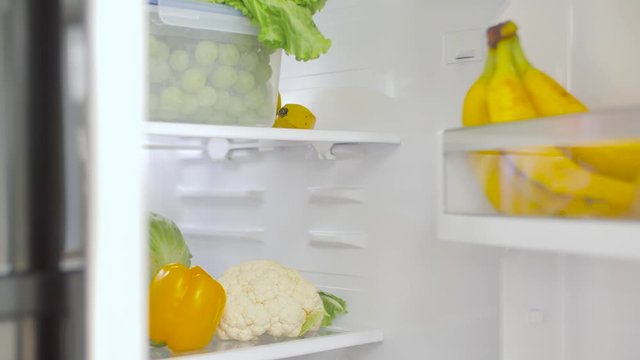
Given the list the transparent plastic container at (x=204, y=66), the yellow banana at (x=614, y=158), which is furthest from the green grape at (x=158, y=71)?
the yellow banana at (x=614, y=158)

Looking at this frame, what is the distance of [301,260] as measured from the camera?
5.73 feet

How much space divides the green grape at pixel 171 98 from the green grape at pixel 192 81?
0.02 metres

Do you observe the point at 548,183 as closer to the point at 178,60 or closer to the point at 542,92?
the point at 542,92

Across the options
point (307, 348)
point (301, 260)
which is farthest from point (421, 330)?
point (301, 260)

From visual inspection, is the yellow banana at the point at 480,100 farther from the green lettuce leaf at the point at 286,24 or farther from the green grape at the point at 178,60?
the green grape at the point at 178,60

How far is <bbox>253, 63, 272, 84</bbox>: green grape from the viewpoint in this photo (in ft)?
4.62

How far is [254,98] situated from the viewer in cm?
140

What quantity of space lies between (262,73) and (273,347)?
47 cm

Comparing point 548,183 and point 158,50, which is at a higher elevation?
point 158,50

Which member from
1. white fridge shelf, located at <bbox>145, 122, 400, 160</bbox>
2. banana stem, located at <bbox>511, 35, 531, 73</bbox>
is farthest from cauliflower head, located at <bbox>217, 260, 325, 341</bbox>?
banana stem, located at <bbox>511, 35, 531, 73</bbox>

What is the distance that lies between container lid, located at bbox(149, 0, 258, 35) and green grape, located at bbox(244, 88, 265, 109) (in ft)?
0.34

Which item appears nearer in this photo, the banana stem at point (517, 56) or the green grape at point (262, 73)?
the banana stem at point (517, 56)

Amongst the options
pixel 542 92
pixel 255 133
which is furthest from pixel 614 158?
pixel 255 133

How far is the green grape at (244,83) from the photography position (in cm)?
138
